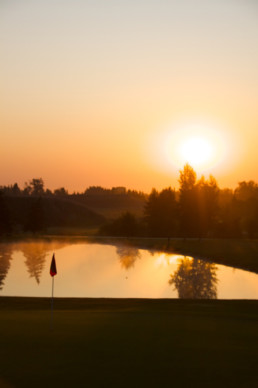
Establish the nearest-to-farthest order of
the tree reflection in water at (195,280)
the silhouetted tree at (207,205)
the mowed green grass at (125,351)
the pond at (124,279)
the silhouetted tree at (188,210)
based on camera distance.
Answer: the mowed green grass at (125,351) → the pond at (124,279) → the tree reflection in water at (195,280) → the silhouetted tree at (188,210) → the silhouetted tree at (207,205)

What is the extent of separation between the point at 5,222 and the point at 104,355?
102162mm

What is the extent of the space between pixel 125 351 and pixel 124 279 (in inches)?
1231

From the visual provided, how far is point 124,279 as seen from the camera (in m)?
43.9

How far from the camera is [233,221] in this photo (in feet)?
349

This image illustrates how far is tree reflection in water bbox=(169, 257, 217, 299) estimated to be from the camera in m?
36.1

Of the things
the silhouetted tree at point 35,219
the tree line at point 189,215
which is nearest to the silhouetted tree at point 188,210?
the tree line at point 189,215

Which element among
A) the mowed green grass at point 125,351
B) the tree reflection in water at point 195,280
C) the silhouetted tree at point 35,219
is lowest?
the tree reflection in water at point 195,280

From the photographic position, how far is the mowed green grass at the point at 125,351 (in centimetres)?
1069

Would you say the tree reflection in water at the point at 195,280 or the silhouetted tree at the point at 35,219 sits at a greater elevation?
the silhouetted tree at the point at 35,219

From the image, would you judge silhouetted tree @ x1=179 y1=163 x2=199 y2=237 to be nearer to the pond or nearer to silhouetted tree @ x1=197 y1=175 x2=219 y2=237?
silhouetted tree @ x1=197 y1=175 x2=219 y2=237

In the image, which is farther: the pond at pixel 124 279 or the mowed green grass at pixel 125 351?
the pond at pixel 124 279

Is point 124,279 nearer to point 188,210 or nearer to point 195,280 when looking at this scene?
point 195,280

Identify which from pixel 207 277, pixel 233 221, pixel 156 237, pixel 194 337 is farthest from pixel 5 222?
pixel 194 337

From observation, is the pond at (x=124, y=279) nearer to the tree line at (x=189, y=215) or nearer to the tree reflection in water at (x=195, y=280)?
the tree reflection in water at (x=195, y=280)
